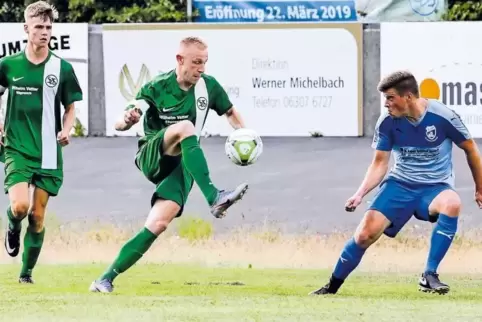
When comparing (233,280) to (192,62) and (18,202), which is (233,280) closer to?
(18,202)

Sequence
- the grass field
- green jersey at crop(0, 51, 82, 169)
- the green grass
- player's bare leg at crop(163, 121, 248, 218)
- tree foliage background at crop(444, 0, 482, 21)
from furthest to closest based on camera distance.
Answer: tree foliage background at crop(444, 0, 482, 21) → green jersey at crop(0, 51, 82, 169) → player's bare leg at crop(163, 121, 248, 218) → the grass field → the green grass

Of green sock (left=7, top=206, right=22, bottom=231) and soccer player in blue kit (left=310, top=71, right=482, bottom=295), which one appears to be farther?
green sock (left=7, top=206, right=22, bottom=231)

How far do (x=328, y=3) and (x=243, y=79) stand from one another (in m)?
2.14

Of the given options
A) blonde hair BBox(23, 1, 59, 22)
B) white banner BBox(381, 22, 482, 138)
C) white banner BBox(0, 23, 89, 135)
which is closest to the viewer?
blonde hair BBox(23, 1, 59, 22)

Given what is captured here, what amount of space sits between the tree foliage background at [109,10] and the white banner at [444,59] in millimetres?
3433

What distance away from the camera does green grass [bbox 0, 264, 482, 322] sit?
9.12 meters

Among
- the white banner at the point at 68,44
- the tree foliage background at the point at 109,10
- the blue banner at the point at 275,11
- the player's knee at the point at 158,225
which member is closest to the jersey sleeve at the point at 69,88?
the player's knee at the point at 158,225

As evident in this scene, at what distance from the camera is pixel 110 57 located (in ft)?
63.5

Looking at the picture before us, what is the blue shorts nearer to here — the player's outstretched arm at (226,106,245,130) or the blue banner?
the player's outstretched arm at (226,106,245,130)

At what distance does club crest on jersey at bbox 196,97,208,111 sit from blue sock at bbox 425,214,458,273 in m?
1.82

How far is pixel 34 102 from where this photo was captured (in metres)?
11.5

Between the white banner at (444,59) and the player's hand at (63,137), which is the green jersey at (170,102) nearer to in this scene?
the player's hand at (63,137)

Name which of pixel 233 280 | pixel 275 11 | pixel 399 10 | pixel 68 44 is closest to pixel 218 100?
pixel 233 280

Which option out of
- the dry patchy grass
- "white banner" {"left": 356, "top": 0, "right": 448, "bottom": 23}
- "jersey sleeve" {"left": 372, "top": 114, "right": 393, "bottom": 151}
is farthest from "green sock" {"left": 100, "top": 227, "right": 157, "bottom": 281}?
"white banner" {"left": 356, "top": 0, "right": 448, "bottom": 23}
